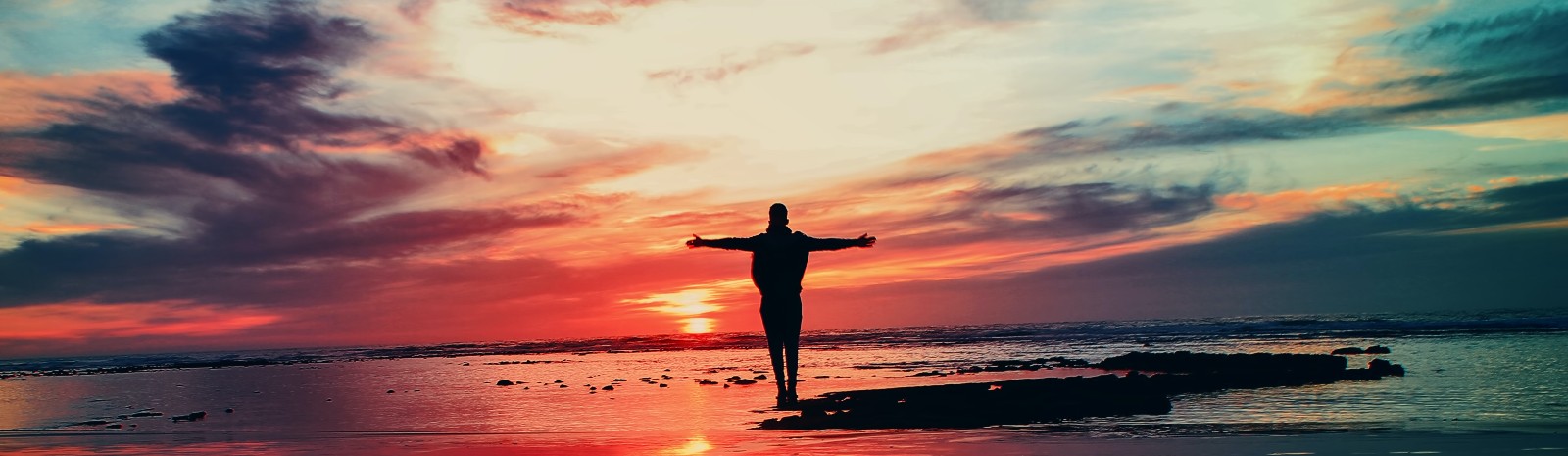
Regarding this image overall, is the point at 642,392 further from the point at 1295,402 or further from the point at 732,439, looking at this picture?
the point at 1295,402

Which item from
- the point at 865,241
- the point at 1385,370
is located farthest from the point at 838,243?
the point at 1385,370

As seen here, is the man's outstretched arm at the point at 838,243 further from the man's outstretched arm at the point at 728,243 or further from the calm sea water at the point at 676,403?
the calm sea water at the point at 676,403

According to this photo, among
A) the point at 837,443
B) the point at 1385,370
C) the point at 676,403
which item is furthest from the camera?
the point at 1385,370

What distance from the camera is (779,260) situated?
13.0 meters

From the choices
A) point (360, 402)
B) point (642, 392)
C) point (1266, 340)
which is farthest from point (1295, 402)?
point (1266, 340)

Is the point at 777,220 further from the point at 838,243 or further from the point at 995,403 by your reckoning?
the point at 995,403

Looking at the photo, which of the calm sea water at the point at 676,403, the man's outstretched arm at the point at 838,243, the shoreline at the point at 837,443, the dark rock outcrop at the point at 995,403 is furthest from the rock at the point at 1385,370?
the man's outstretched arm at the point at 838,243

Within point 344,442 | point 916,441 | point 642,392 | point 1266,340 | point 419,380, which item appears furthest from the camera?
point 1266,340

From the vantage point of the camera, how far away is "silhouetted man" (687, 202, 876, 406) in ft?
42.6

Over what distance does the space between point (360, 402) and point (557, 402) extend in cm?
509

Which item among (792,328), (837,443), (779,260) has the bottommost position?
(837,443)

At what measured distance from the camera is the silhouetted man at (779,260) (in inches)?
511

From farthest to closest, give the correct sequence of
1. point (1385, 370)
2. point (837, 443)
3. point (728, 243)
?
point (1385, 370), point (728, 243), point (837, 443)

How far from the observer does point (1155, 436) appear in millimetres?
9984
